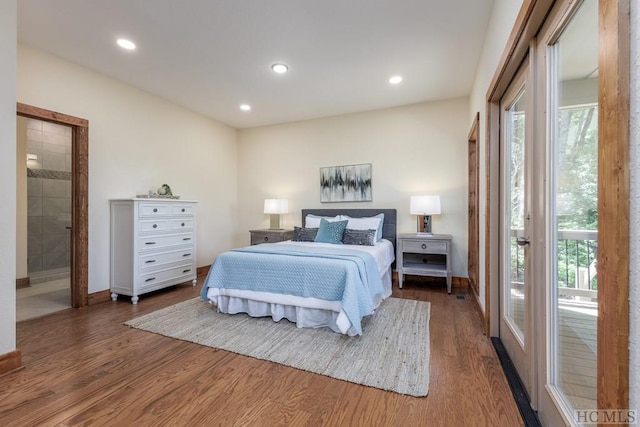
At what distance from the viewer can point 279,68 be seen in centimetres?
318

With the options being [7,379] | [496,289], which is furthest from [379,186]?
[7,379]

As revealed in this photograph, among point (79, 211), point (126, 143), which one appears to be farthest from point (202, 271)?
point (126, 143)

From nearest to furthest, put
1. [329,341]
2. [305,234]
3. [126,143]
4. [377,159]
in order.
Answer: [329,341] < [126,143] < [305,234] < [377,159]

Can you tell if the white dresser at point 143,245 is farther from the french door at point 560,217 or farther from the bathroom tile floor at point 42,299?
the french door at point 560,217

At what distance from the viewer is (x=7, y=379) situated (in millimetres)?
1792

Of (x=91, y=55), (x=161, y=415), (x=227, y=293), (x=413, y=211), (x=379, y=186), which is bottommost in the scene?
(x=161, y=415)

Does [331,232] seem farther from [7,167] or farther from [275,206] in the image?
[7,167]

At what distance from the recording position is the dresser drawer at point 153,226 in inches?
132

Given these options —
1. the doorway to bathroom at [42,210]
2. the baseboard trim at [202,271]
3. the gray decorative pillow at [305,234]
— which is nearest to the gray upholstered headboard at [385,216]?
the gray decorative pillow at [305,234]

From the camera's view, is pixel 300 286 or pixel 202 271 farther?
pixel 202 271

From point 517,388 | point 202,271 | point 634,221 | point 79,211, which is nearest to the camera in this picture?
point 634,221

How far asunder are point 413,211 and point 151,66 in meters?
3.63

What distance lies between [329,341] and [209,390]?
96 cm

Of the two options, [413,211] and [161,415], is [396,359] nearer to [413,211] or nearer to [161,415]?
[161,415]
